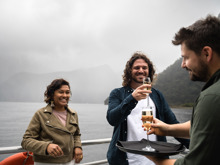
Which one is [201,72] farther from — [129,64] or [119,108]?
[129,64]

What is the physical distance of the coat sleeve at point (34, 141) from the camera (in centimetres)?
246

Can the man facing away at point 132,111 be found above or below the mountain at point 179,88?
above

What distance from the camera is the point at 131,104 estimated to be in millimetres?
2215

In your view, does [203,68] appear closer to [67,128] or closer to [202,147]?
[202,147]

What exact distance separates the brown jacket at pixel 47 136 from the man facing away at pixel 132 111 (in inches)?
27.9

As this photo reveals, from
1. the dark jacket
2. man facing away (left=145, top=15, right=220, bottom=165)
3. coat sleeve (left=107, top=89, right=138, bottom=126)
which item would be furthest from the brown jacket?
man facing away (left=145, top=15, right=220, bottom=165)

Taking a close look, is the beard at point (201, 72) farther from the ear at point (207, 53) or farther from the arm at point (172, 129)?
the arm at point (172, 129)

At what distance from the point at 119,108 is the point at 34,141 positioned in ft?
4.43

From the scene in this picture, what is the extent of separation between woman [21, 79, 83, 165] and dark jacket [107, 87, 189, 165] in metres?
0.71

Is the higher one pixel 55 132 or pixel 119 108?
pixel 119 108

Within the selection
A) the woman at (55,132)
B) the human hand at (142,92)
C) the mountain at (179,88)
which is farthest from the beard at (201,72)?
the mountain at (179,88)

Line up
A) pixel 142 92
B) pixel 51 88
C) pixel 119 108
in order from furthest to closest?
pixel 51 88
pixel 119 108
pixel 142 92

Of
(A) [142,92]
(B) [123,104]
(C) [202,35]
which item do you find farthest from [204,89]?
(B) [123,104]

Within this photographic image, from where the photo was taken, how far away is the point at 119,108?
7.47ft
